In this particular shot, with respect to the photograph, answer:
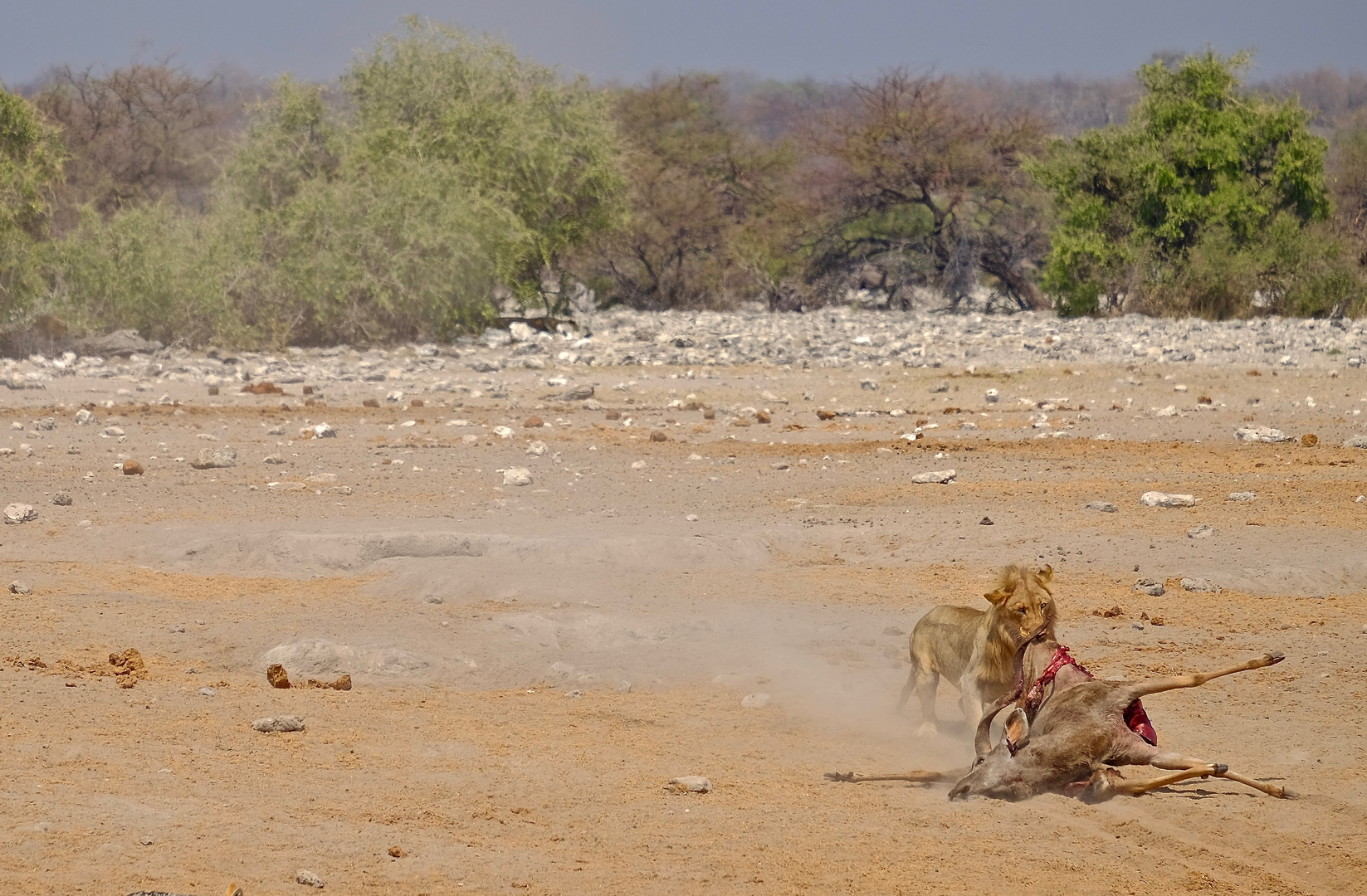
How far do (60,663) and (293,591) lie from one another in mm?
1711

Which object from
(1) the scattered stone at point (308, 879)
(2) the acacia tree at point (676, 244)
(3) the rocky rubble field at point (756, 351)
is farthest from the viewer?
(2) the acacia tree at point (676, 244)

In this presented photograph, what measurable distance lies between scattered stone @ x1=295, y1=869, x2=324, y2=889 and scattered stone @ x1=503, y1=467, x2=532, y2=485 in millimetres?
7038

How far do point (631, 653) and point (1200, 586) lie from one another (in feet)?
10.4

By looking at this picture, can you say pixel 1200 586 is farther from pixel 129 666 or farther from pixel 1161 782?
pixel 129 666

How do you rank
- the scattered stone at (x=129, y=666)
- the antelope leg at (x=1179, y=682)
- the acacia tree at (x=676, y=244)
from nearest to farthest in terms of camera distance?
the antelope leg at (x=1179, y=682)
the scattered stone at (x=129, y=666)
the acacia tree at (x=676, y=244)

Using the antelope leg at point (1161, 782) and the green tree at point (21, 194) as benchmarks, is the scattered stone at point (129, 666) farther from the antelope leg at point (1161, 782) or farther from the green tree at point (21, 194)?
the green tree at point (21, 194)

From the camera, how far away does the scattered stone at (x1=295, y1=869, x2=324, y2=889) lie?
3936 mm

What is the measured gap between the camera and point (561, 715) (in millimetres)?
6016

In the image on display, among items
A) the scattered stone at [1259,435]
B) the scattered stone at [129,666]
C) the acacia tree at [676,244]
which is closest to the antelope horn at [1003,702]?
the scattered stone at [129,666]

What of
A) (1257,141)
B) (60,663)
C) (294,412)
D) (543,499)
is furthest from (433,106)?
(60,663)

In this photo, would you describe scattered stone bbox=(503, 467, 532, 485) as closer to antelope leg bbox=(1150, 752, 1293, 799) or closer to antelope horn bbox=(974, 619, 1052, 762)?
antelope horn bbox=(974, 619, 1052, 762)

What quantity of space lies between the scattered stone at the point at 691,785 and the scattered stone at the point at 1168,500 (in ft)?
19.0

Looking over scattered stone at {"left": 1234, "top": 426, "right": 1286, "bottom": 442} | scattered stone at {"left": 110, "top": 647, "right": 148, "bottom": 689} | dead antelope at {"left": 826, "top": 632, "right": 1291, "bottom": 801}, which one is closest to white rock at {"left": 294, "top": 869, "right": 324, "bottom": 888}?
dead antelope at {"left": 826, "top": 632, "right": 1291, "bottom": 801}

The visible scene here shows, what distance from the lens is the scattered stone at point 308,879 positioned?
12.9 ft
